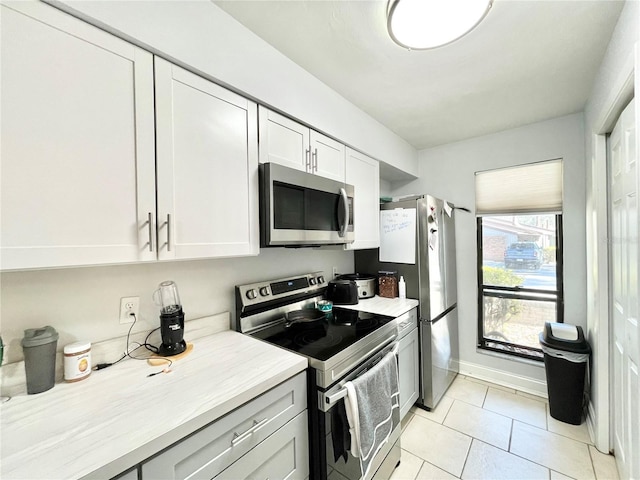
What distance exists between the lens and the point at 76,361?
3.29 ft

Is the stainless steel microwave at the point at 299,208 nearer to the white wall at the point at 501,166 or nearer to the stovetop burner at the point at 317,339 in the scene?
the stovetop burner at the point at 317,339

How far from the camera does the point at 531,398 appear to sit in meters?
2.32

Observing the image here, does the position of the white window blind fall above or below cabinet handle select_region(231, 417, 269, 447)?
above

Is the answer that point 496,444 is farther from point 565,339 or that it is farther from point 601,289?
point 601,289

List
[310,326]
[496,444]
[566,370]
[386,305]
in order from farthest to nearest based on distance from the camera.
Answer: [386,305] → [566,370] → [496,444] → [310,326]

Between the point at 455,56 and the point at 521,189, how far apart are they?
5.28 feet

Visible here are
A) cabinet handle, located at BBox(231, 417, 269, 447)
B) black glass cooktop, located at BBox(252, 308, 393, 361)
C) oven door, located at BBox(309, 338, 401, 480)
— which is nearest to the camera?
cabinet handle, located at BBox(231, 417, 269, 447)

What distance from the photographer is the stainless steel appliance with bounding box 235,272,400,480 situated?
3.83 feet

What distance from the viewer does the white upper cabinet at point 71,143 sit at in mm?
751

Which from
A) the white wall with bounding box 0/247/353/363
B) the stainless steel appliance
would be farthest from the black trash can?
the white wall with bounding box 0/247/353/363

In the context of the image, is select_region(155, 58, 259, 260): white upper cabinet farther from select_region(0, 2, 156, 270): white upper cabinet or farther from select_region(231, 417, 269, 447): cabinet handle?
select_region(231, 417, 269, 447): cabinet handle

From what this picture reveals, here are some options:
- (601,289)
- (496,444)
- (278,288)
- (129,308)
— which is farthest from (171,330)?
(601,289)

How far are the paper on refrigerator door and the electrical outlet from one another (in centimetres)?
187

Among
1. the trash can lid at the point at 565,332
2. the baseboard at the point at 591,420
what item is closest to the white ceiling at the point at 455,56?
the trash can lid at the point at 565,332
